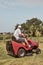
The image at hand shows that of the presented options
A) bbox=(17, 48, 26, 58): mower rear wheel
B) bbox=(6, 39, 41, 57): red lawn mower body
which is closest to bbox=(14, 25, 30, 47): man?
bbox=(6, 39, 41, 57): red lawn mower body

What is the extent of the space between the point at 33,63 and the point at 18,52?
2742mm

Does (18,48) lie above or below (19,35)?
below

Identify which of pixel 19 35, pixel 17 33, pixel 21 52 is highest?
pixel 17 33

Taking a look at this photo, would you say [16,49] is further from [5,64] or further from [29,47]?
[5,64]

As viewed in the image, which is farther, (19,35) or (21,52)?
(21,52)

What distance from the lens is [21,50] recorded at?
13445 mm

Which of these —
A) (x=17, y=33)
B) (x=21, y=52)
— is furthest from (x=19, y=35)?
(x=21, y=52)

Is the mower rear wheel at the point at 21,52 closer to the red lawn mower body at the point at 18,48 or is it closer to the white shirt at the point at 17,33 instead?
the red lawn mower body at the point at 18,48

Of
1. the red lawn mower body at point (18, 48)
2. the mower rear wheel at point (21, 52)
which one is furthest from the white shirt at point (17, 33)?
the mower rear wheel at point (21, 52)

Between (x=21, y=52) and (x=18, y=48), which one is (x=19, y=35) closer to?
(x=18, y=48)

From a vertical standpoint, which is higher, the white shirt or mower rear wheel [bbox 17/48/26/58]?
the white shirt

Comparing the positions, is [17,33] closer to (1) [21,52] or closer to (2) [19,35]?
(2) [19,35]

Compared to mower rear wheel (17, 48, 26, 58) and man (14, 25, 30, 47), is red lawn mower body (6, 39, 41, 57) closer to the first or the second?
mower rear wheel (17, 48, 26, 58)

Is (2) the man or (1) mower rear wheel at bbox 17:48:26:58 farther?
(1) mower rear wheel at bbox 17:48:26:58
